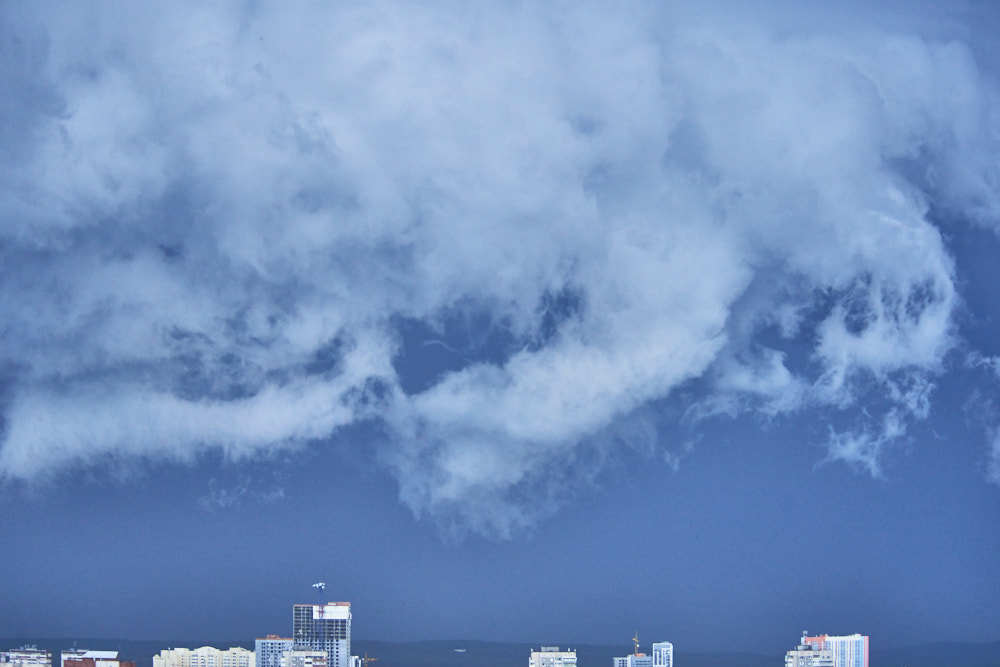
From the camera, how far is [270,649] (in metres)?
22.9

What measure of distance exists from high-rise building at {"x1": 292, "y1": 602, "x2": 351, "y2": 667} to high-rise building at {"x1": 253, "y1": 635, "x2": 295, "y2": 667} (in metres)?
0.22

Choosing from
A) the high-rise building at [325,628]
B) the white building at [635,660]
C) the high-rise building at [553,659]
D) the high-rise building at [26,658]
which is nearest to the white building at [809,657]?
the white building at [635,660]

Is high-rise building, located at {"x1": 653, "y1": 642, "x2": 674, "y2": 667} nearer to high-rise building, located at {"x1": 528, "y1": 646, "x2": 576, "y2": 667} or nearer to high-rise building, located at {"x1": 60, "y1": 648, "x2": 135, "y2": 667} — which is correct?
high-rise building, located at {"x1": 528, "y1": 646, "x2": 576, "y2": 667}

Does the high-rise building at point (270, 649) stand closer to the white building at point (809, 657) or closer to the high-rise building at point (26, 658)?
the high-rise building at point (26, 658)

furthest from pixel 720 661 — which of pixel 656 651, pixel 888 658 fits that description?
pixel 888 658

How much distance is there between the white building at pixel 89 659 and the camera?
72.3ft

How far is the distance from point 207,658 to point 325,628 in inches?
66.1

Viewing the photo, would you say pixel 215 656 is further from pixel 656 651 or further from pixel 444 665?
pixel 656 651

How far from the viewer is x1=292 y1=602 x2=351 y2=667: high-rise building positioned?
23.0m

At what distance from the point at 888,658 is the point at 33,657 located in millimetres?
11668

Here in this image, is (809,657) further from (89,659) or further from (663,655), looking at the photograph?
(89,659)

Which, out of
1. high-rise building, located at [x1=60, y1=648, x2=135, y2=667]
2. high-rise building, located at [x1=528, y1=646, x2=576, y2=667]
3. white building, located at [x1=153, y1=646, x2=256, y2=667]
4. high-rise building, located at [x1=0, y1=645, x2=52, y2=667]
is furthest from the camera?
high-rise building, located at [x1=528, y1=646, x2=576, y2=667]

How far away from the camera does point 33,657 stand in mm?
22188

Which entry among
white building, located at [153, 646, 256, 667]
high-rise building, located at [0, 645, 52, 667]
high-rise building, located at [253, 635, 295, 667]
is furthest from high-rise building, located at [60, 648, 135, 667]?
high-rise building, located at [253, 635, 295, 667]
